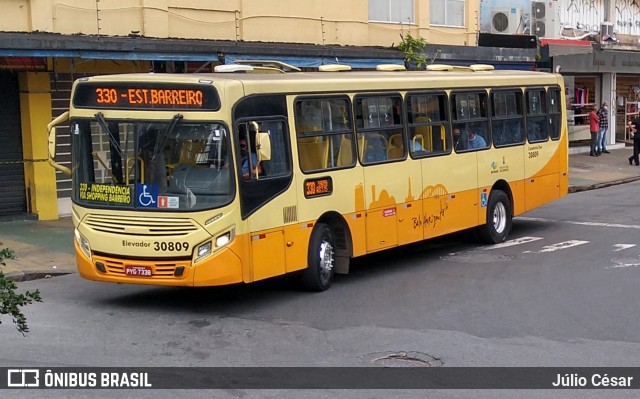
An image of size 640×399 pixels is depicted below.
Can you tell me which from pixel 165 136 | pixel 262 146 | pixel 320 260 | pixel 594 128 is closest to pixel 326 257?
pixel 320 260

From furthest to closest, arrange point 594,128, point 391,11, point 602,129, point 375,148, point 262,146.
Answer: point 602,129 < point 594,128 < point 391,11 < point 375,148 < point 262,146

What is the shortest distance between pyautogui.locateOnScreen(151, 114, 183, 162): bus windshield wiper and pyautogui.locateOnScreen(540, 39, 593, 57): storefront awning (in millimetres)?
22803

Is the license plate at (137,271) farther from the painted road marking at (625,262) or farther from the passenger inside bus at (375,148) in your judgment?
the painted road marking at (625,262)

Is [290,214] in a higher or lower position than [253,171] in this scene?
lower

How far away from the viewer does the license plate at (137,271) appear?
10.6m

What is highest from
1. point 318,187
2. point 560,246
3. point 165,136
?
point 165,136

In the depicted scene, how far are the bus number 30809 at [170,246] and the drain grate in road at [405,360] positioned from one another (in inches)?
106

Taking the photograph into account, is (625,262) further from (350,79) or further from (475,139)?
(350,79)

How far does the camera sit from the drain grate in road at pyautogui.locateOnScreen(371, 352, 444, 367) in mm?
8773

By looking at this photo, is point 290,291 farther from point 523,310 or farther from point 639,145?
point 639,145

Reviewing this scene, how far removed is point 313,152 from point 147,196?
2.46 m

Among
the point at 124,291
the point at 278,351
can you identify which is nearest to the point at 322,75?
the point at 124,291

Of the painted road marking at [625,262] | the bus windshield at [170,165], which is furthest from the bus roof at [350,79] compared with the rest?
the painted road marking at [625,262]

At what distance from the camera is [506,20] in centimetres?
3044
